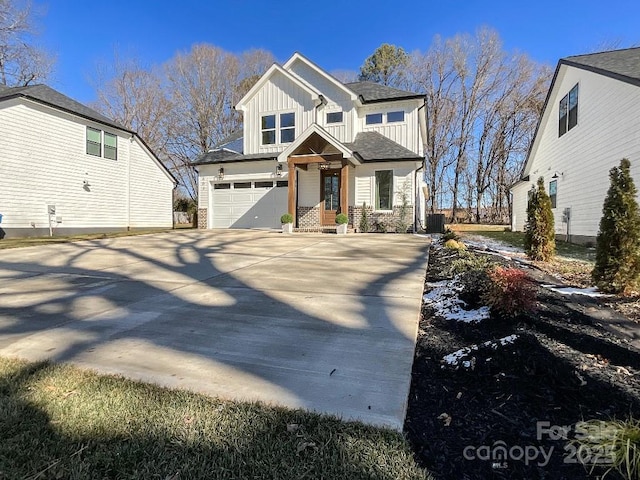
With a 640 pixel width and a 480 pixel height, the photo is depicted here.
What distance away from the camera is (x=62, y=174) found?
14305mm

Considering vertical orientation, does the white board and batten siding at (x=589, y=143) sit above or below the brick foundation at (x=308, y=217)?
above

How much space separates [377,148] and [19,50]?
23161 millimetres

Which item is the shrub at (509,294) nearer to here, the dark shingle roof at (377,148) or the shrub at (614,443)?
the shrub at (614,443)

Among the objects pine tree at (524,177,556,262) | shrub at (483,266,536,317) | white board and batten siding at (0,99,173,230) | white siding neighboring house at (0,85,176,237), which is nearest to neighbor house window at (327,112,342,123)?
white siding neighboring house at (0,85,176,237)

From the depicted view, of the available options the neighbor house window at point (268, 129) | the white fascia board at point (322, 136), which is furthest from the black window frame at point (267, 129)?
the white fascia board at point (322, 136)

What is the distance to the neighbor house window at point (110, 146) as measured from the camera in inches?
643

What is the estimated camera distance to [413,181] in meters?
15.0

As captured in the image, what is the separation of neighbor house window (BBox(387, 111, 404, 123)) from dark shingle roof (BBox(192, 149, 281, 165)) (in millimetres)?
5390

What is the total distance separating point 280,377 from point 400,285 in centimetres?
292

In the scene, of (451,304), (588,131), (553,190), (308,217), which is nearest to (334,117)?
(308,217)

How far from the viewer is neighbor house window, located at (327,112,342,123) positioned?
54.8ft

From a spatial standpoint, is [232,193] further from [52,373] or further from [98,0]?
[52,373]

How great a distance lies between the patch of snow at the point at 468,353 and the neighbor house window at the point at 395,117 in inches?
596

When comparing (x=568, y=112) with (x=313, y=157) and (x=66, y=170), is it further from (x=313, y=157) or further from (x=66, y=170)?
(x=66, y=170)
